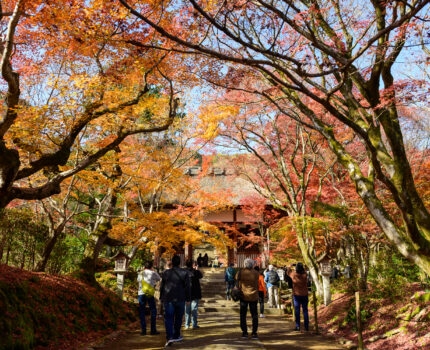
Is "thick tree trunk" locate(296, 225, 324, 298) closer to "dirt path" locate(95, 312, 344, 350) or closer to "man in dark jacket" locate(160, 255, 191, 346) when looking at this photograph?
"dirt path" locate(95, 312, 344, 350)

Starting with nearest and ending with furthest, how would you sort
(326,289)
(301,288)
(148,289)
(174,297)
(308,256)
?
(174,297)
(148,289)
(301,288)
(308,256)
(326,289)

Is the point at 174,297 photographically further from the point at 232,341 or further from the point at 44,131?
the point at 44,131

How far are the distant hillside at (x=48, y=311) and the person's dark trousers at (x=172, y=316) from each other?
1.78 meters

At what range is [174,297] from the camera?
5457 mm

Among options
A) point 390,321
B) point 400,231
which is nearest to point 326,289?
point 390,321

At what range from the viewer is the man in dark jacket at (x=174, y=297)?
5456mm

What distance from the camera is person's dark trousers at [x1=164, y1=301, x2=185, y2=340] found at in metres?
5.45

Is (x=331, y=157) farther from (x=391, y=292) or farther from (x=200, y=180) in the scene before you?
(x=200, y=180)

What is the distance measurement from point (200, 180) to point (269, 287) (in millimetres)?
11205

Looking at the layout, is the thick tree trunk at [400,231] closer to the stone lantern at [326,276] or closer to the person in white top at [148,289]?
the person in white top at [148,289]

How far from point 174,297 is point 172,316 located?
0.36 metres

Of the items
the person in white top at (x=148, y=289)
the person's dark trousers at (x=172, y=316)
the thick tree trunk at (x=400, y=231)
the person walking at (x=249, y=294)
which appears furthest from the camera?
the person in white top at (x=148, y=289)

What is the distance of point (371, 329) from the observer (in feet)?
22.0

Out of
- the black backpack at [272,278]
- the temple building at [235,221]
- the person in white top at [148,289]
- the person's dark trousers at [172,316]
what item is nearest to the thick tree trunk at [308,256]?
the black backpack at [272,278]
